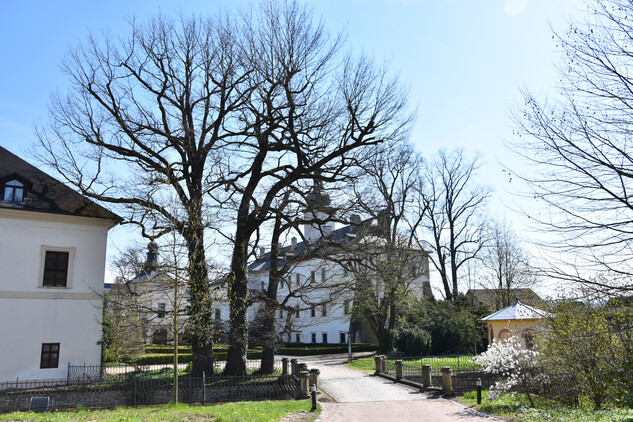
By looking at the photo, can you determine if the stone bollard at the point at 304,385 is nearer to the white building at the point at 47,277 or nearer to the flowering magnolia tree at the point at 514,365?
the flowering magnolia tree at the point at 514,365

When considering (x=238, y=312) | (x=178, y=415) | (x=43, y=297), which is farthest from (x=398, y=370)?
(x=43, y=297)

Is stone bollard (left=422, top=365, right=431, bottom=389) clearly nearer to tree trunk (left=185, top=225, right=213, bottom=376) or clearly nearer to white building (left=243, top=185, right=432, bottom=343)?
white building (left=243, top=185, right=432, bottom=343)

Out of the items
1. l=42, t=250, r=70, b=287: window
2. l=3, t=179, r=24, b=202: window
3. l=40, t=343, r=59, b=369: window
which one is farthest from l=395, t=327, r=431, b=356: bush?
l=3, t=179, r=24, b=202: window

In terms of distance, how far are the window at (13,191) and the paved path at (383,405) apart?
15.8 meters

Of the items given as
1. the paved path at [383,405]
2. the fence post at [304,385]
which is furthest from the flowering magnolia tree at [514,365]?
the fence post at [304,385]

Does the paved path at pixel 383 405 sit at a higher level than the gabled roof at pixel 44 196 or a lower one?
lower

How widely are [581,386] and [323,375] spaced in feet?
46.5

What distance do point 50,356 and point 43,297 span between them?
2.55m

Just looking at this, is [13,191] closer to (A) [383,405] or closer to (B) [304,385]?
(B) [304,385]

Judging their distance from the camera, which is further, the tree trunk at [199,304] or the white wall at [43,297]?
the white wall at [43,297]

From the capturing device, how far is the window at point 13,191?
21141 mm

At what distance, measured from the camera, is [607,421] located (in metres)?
9.44

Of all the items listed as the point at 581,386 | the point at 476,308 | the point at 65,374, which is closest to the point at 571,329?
the point at 581,386

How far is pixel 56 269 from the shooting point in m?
21.5
